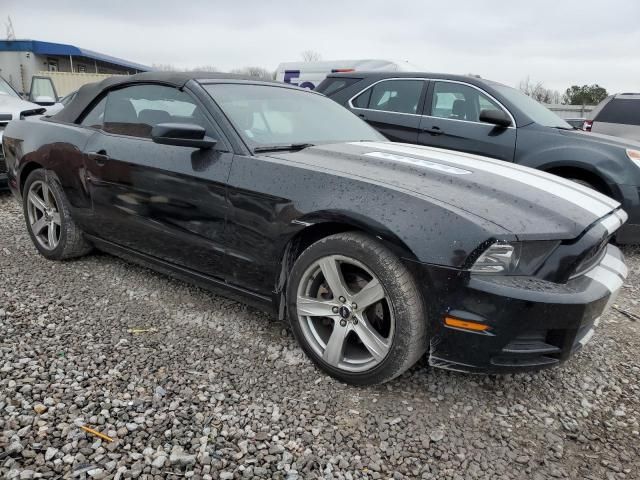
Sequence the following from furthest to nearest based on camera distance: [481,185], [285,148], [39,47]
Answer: [39,47]
[285,148]
[481,185]

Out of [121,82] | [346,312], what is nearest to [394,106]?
[121,82]

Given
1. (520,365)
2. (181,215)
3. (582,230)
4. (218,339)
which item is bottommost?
(218,339)

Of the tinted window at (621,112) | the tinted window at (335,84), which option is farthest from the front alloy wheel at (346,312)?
the tinted window at (621,112)

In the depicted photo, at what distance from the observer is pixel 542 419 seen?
223 cm

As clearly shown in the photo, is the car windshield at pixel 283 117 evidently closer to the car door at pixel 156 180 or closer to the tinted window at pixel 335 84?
the car door at pixel 156 180

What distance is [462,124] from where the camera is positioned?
5.37 m

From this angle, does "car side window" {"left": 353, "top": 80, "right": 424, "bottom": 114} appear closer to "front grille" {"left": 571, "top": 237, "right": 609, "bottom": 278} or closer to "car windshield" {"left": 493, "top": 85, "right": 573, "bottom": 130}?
"car windshield" {"left": 493, "top": 85, "right": 573, "bottom": 130}

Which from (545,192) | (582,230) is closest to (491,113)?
(545,192)

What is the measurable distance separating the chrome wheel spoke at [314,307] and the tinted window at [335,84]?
14.6 feet

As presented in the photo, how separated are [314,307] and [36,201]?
2.73 metres

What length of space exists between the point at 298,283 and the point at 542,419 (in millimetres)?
1273

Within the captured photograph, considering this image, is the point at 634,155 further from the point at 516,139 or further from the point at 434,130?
the point at 434,130

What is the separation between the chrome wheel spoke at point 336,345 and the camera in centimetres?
236

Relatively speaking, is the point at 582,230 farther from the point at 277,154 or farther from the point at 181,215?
the point at 181,215
